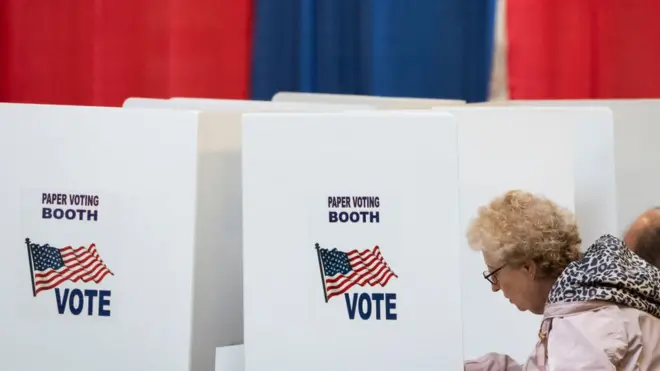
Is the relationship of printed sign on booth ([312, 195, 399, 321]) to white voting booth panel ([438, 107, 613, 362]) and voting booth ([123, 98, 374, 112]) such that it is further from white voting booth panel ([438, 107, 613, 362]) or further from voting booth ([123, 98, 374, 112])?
voting booth ([123, 98, 374, 112])

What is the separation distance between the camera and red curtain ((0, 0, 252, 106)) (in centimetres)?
196

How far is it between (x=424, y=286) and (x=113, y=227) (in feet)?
1.36

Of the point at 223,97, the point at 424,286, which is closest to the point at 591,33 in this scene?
the point at 223,97

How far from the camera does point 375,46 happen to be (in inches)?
73.1

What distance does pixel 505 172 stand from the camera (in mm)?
1134

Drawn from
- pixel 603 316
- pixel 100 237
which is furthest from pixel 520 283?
pixel 100 237

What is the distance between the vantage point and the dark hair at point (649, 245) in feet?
3.94

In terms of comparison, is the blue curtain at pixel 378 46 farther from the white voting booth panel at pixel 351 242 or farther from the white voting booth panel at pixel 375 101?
the white voting booth panel at pixel 351 242

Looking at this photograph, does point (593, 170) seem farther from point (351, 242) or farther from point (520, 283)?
point (351, 242)

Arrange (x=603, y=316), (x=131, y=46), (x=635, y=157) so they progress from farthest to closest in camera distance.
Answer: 1. (x=131, y=46)
2. (x=635, y=157)
3. (x=603, y=316)

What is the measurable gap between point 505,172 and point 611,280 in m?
0.23

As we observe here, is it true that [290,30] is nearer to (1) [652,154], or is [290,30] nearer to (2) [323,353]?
(1) [652,154]

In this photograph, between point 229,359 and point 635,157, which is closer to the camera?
point 229,359

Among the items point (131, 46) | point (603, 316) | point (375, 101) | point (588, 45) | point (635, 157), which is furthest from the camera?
point (131, 46)
